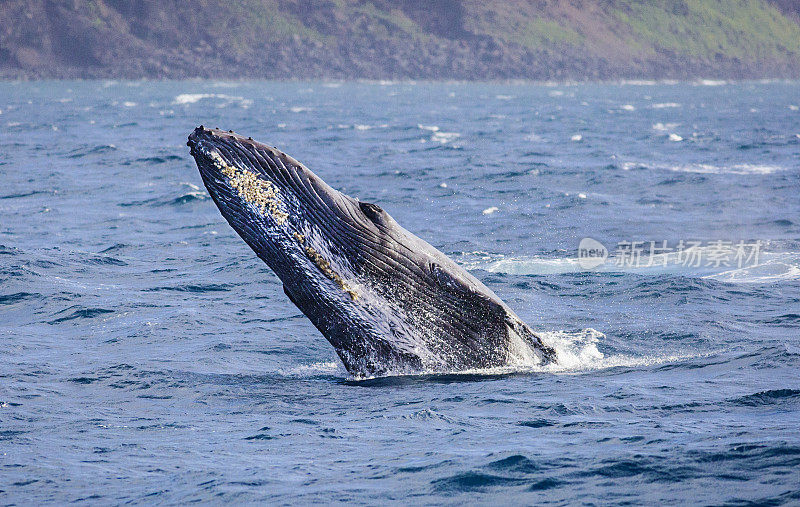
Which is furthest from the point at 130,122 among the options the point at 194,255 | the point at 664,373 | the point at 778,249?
the point at 664,373

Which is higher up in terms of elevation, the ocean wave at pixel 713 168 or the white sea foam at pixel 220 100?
the white sea foam at pixel 220 100

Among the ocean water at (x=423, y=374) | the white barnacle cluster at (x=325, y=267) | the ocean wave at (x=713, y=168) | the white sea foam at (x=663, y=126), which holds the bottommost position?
the ocean water at (x=423, y=374)

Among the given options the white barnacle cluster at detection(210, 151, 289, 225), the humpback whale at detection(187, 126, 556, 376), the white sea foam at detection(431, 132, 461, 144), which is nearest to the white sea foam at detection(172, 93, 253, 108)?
the white sea foam at detection(431, 132, 461, 144)

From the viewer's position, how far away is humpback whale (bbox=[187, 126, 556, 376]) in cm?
732

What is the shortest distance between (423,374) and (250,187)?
2.23 m

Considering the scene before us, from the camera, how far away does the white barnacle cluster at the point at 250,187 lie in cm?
725

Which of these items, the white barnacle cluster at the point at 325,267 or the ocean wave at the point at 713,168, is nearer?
the white barnacle cluster at the point at 325,267

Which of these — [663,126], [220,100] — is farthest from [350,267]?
[220,100]

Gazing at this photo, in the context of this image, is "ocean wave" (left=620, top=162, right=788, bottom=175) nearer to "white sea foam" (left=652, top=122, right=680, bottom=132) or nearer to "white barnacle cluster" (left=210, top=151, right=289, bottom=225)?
"white sea foam" (left=652, top=122, right=680, bottom=132)

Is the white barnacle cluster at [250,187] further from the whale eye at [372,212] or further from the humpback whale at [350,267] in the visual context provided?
the whale eye at [372,212]

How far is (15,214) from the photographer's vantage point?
73.2 feet

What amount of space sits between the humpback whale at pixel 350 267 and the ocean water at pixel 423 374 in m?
0.53

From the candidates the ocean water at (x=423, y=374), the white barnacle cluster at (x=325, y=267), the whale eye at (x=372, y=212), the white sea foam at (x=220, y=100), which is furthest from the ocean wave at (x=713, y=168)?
the white sea foam at (x=220, y=100)

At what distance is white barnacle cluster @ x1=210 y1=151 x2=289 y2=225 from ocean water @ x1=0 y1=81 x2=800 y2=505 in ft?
6.08
